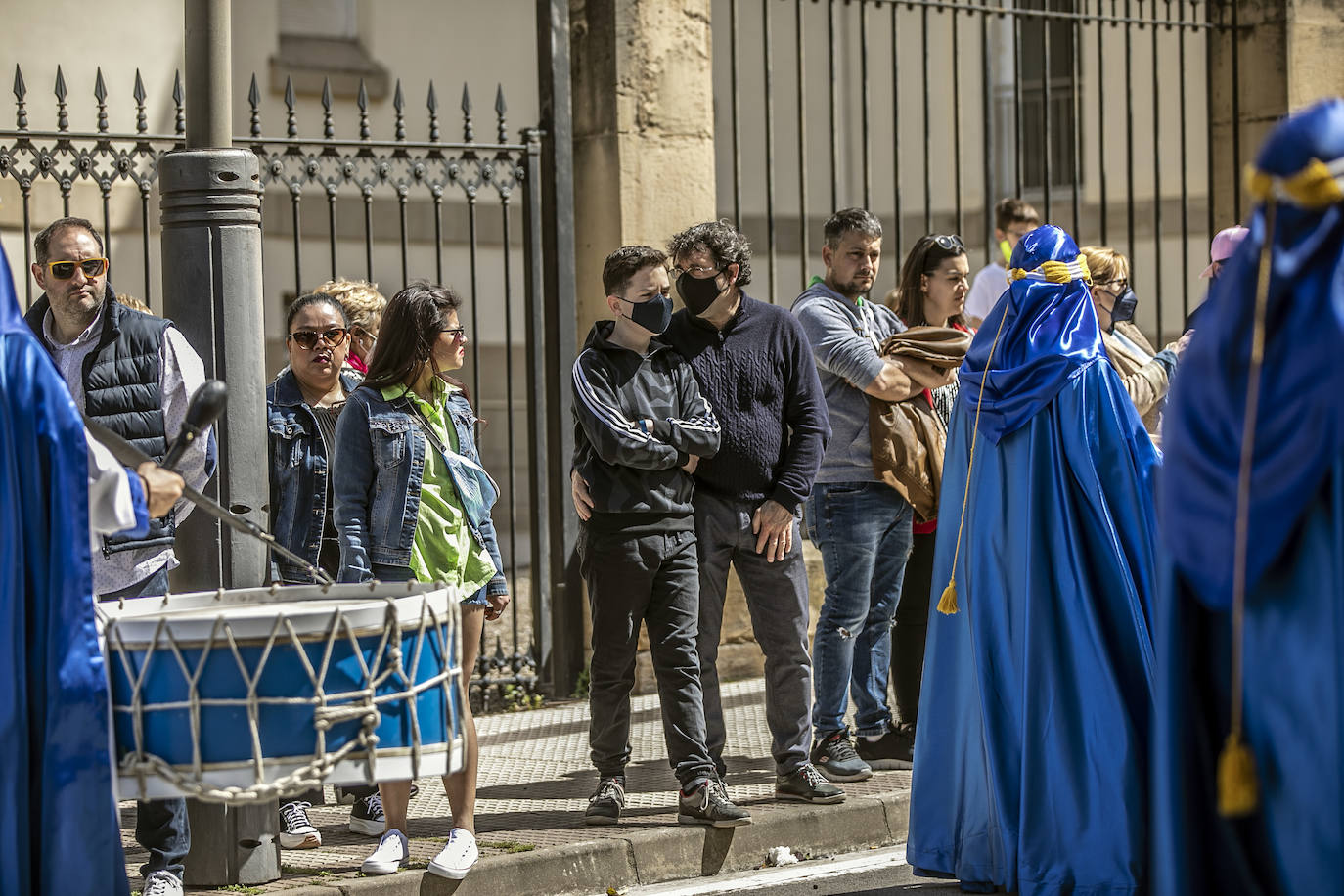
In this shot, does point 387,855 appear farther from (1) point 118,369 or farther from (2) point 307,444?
(1) point 118,369

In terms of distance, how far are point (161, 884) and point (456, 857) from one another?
86cm

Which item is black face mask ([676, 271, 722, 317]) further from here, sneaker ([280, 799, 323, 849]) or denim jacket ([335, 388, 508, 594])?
sneaker ([280, 799, 323, 849])

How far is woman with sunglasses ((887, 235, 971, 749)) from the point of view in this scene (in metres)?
6.97

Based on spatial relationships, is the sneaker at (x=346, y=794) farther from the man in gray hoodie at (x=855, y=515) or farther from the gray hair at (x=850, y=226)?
the gray hair at (x=850, y=226)

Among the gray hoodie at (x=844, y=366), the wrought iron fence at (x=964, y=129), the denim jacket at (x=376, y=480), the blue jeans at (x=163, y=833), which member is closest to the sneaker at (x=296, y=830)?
the blue jeans at (x=163, y=833)

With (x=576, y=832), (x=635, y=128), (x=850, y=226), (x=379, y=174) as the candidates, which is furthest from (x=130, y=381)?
(x=635, y=128)

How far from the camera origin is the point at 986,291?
9.13m

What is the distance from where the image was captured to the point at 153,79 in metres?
14.5

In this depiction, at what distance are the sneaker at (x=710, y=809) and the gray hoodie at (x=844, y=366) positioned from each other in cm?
144

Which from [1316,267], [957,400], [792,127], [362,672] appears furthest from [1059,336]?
[792,127]

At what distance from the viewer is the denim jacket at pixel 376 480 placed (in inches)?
215

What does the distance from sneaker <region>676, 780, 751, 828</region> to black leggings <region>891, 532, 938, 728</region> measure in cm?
146

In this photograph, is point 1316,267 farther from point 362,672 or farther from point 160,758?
point 160,758

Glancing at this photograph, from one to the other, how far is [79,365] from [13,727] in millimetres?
1729
